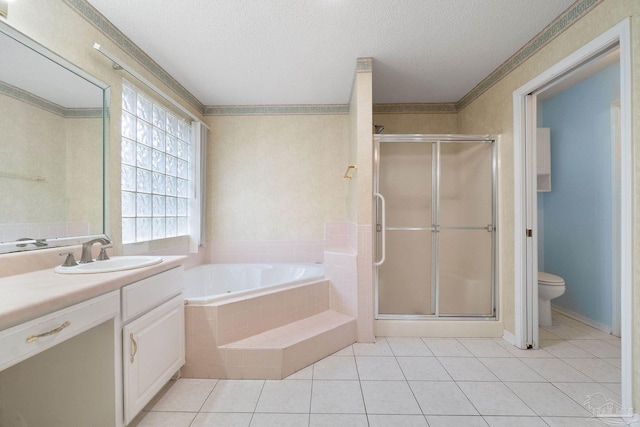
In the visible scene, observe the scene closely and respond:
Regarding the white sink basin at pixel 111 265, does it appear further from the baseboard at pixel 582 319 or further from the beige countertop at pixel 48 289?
the baseboard at pixel 582 319

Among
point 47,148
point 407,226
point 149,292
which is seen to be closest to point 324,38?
point 407,226

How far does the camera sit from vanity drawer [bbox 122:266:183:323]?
50.1 inches

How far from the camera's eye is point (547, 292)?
2.53m

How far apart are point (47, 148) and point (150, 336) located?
3.80 feet

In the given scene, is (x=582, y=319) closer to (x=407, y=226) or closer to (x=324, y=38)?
(x=407, y=226)

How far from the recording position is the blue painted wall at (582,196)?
2.50m

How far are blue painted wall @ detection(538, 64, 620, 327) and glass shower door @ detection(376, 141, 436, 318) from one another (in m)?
1.60

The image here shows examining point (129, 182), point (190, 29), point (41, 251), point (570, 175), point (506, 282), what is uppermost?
point (190, 29)

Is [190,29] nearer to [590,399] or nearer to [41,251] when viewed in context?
[41,251]

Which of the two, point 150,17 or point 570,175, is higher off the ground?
point 150,17

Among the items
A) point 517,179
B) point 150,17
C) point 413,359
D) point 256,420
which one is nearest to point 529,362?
point 413,359

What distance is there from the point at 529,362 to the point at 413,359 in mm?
833

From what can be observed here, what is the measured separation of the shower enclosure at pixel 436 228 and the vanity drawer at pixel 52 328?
195 cm

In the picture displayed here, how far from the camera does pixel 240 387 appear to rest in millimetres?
1699
